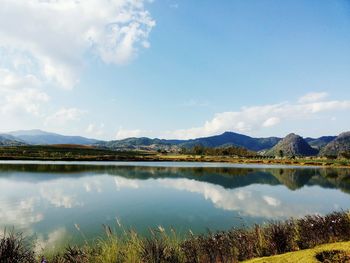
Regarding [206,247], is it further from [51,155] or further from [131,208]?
[51,155]

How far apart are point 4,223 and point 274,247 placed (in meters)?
14.5

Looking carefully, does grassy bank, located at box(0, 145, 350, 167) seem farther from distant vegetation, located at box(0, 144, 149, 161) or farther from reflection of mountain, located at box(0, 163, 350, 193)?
reflection of mountain, located at box(0, 163, 350, 193)

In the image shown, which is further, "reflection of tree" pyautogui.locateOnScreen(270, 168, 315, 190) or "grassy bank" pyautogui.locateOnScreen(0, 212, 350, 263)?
"reflection of tree" pyautogui.locateOnScreen(270, 168, 315, 190)

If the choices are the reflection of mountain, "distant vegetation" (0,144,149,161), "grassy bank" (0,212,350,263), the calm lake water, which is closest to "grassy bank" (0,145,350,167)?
"distant vegetation" (0,144,149,161)

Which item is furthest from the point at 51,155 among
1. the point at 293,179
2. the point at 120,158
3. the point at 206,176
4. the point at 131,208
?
the point at 131,208

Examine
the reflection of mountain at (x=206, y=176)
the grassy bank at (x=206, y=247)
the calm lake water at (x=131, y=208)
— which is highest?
the grassy bank at (x=206, y=247)

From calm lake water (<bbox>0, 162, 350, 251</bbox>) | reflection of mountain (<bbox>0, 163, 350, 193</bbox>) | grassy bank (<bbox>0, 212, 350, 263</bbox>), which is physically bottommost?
calm lake water (<bbox>0, 162, 350, 251</bbox>)

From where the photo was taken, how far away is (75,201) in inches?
1017

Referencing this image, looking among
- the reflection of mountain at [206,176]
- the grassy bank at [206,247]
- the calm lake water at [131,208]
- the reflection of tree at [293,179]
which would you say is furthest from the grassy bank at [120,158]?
the grassy bank at [206,247]

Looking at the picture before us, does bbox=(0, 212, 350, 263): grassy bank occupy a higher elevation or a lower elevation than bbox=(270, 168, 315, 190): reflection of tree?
higher

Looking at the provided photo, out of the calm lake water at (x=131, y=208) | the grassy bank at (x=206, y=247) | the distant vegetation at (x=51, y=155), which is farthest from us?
the distant vegetation at (x=51, y=155)

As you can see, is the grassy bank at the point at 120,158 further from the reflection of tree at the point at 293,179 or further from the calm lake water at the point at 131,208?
the calm lake water at the point at 131,208

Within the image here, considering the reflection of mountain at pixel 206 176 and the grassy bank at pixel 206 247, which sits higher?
the grassy bank at pixel 206 247

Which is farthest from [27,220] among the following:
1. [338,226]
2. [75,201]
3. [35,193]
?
[338,226]
